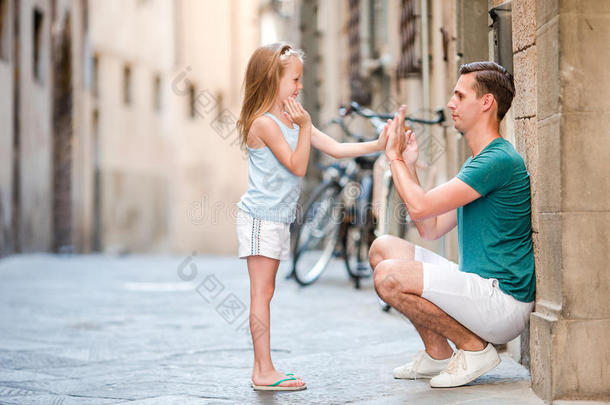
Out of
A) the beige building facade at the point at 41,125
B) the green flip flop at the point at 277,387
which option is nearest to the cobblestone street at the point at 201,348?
the green flip flop at the point at 277,387

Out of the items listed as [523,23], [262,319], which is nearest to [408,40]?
[523,23]

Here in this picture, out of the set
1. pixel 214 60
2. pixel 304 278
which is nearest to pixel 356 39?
pixel 304 278

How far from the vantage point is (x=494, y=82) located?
340 cm

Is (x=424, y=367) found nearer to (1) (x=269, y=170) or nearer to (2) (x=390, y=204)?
(1) (x=269, y=170)

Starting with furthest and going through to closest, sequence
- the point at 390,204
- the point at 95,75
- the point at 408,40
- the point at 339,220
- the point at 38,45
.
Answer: the point at 95,75 < the point at 38,45 < the point at 408,40 < the point at 339,220 < the point at 390,204

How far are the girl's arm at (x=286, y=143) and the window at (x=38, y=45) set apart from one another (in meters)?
14.9

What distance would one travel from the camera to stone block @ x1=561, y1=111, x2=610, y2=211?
2975 millimetres

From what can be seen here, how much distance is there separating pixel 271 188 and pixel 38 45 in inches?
602

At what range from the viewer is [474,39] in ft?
14.7

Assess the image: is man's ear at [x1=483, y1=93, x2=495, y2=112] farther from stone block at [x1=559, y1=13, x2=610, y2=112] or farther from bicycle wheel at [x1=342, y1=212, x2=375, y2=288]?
bicycle wheel at [x1=342, y1=212, x2=375, y2=288]

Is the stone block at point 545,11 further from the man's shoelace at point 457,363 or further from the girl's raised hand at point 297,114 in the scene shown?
the man's shoelace at point 457,363

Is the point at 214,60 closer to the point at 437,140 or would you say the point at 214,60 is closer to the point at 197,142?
the point at 197,142

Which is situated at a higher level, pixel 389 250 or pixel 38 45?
pixel 38 45

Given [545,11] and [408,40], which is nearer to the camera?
[545,11]
